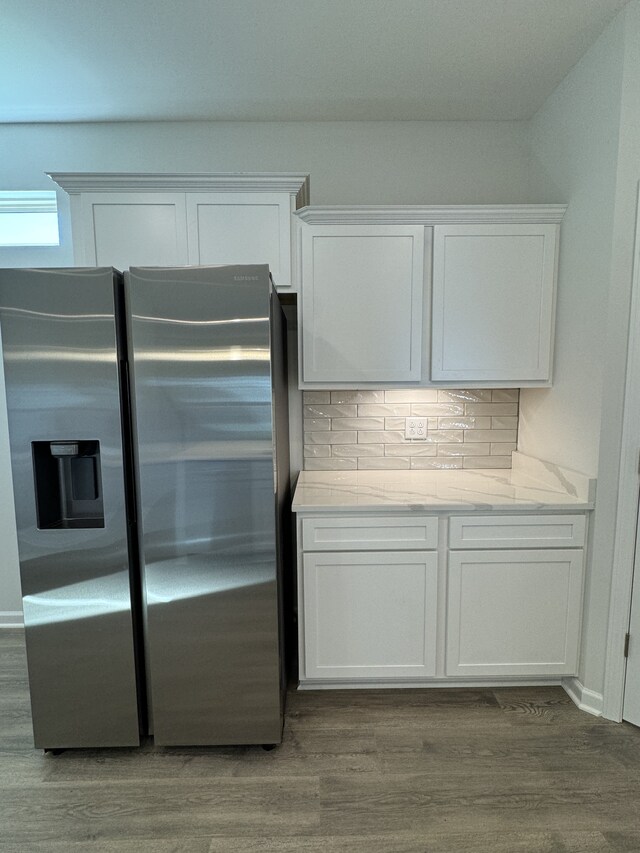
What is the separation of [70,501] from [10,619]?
5.15ft

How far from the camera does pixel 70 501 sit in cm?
178

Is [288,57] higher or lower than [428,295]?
higher

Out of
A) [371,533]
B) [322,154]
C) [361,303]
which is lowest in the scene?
[371,533]

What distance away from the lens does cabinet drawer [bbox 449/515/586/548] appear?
1.99 m

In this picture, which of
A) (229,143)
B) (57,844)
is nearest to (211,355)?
(229,143)

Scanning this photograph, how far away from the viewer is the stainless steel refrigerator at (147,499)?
5.26 feet

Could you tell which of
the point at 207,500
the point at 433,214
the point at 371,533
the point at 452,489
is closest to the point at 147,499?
the point at 207,500

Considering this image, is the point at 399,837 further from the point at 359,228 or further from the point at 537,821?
the point at 359,228

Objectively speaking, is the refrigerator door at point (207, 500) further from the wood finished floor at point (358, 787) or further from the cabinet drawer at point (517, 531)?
the cabinet drawer at point (517, 531)

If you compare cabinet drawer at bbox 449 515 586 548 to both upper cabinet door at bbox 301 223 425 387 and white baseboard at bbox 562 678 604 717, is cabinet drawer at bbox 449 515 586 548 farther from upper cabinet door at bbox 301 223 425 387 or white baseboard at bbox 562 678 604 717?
upper cabinet door at bbox 301 223 425 387

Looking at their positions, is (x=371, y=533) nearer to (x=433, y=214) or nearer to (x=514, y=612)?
(x=514, y=612)

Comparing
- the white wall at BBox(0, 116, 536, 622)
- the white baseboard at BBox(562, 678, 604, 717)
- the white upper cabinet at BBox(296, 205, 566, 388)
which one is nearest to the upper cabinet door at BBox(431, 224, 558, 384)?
the white upper cabinet at BBox(296, 205, 566, 388)

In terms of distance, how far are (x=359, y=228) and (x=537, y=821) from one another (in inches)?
98.0

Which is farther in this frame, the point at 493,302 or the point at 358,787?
the point at 493,302
